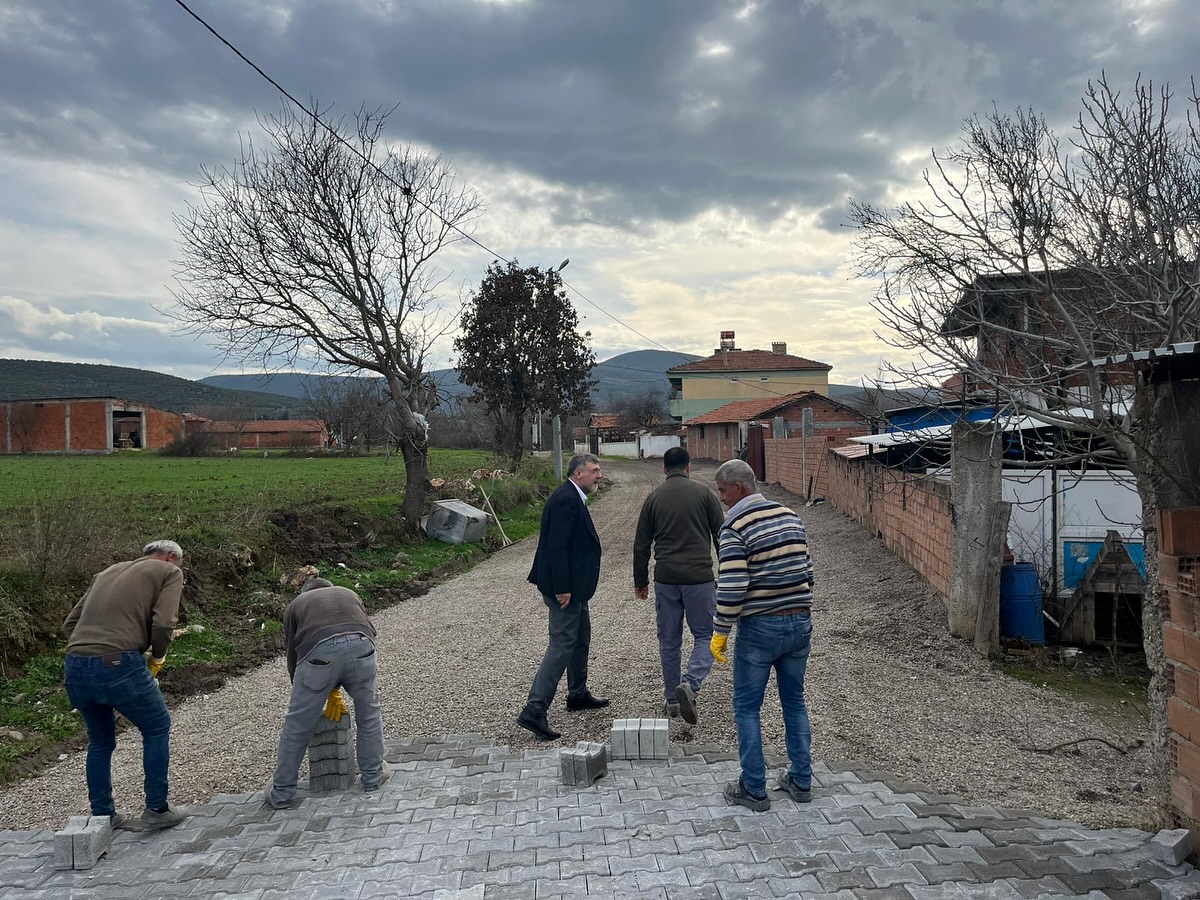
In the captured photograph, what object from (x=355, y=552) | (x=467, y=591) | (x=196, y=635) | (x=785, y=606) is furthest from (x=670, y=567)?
(x=355, y=552)

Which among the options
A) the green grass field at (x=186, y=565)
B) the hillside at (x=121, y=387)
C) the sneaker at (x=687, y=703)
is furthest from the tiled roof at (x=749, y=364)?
the sneaker at (x=687, y=703)

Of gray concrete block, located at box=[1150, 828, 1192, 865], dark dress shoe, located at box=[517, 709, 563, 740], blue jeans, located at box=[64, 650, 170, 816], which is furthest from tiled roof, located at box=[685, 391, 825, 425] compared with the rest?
blue jeans, located at box=[64, 650, 170, 816]

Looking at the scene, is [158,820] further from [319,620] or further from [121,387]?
[121,387]

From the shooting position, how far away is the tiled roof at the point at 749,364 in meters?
62.0

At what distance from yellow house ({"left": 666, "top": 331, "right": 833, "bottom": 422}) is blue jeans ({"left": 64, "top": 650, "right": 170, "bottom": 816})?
57.3 meters

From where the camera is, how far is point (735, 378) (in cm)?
6056

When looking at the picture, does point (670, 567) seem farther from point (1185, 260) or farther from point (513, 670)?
point (1185, 260)

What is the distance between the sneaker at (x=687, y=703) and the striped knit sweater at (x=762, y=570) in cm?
142

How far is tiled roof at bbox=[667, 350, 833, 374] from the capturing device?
6200 centimetres

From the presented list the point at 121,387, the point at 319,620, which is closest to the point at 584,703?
the point at 319,620

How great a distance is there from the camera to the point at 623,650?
7.89 metres

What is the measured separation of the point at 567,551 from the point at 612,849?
83.8 inches

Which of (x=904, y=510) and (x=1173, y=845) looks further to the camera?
(x=904, y=510)

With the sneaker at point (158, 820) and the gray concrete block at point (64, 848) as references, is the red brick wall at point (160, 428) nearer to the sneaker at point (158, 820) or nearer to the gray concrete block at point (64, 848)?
the sneaker at point (158, 820)
